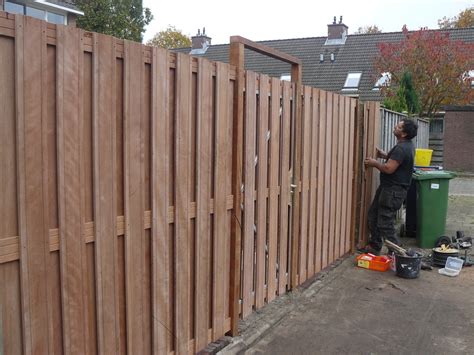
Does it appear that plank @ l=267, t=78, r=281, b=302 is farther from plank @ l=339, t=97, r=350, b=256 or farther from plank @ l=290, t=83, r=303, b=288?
plank @ l=339, t=97, r=350, b=256

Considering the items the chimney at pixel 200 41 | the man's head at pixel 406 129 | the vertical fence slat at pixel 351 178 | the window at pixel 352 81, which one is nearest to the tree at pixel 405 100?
the man's head at pixel 406 129

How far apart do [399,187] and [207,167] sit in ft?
12.2

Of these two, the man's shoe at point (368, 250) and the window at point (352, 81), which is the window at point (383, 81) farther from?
the man's shoe at point (368, 250)

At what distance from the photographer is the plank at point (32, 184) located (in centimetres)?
208

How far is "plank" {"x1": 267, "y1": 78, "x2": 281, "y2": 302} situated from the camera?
13.9 ft

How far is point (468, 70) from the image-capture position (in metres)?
20.3

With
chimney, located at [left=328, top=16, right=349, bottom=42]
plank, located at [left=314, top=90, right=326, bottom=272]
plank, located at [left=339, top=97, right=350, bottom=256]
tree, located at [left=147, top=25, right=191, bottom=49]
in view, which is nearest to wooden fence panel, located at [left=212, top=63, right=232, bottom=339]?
plank, located at [left=314, top=90, right=326, bottom=272]

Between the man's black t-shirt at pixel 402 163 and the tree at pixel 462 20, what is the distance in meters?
35.6

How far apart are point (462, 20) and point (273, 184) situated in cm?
3928

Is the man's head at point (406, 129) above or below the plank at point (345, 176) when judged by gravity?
above

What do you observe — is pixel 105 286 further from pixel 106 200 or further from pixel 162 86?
pixel 162 86

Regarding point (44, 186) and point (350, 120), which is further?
point (350, 120)

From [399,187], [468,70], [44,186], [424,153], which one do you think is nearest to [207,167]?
[44,186]

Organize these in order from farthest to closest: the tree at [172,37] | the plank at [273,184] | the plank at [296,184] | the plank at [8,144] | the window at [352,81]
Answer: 1. the tree at [172,37]
2. the window at [352,81]
3. the plank at [296,184]
4. the plank at [273,184]
5. the plank at [8,144]
